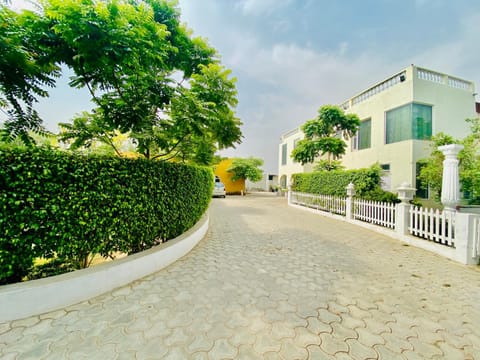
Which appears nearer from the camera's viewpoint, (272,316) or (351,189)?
(272,316)

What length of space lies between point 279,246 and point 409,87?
1035 cm

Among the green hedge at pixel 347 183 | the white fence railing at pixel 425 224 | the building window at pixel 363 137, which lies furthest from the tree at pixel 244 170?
the white fence railing at pixel 425 224

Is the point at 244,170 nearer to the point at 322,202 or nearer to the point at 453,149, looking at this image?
the point at 322,202

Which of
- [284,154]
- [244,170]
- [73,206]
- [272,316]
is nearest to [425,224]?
[272,316]

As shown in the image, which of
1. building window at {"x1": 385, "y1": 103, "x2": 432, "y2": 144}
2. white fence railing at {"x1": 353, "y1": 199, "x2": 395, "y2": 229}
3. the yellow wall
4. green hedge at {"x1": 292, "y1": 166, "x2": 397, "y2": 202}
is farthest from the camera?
the yellow wall

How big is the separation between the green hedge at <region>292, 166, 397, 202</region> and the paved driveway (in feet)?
11.7

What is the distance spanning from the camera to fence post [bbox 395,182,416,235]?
486 centimetres

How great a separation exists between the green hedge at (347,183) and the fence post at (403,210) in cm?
135

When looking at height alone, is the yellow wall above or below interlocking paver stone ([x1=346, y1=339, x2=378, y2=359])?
above

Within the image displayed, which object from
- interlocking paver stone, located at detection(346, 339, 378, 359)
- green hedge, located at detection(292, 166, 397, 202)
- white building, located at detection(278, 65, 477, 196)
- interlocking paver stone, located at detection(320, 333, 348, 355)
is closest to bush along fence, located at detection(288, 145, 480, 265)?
green hedge, located at detection(292, 166, 397, 202)

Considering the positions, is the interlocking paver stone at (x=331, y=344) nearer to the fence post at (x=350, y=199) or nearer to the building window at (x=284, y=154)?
the fence post at (x=350, y=199)

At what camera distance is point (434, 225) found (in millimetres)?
4488

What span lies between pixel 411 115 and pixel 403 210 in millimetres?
6779

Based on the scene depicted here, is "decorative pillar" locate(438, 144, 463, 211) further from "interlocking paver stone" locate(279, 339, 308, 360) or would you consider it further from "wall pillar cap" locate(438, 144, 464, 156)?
"interlocking paver stone" locate(279, 339, 308, 360)
